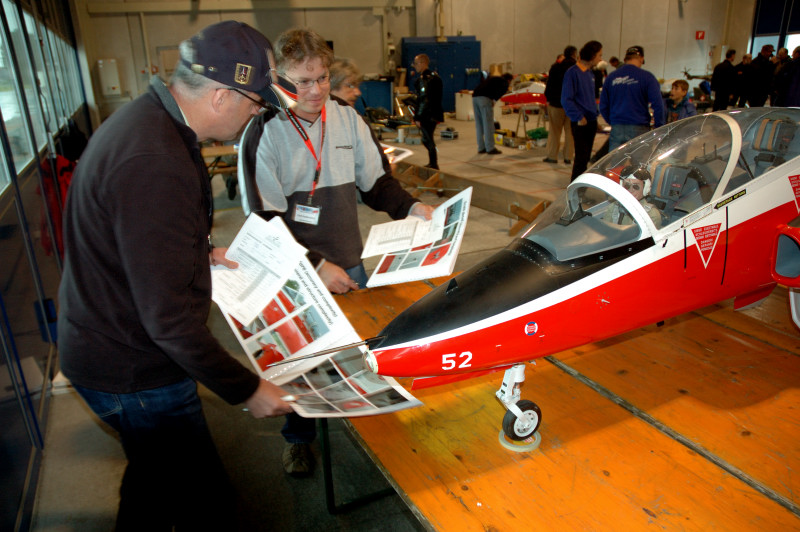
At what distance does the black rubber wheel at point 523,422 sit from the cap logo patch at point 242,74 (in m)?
1.26

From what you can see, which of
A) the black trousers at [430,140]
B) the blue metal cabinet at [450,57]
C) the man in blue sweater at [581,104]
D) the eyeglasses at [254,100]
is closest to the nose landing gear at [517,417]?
the eyeglasses at [254,100]

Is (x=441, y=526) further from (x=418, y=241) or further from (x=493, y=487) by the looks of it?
(x=418, y=241)

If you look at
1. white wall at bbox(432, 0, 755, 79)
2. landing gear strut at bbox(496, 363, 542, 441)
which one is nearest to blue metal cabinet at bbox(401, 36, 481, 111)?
white wall at bbox(432, 0, 755, 79)

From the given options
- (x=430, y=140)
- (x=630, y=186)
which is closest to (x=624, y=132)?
(x=430, y=140)

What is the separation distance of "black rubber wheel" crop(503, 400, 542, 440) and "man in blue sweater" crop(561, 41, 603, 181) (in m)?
6.71

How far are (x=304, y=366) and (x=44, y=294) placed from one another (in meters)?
2.93

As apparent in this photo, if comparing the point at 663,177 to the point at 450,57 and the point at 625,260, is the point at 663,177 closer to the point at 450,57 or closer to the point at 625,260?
the point at 625,260

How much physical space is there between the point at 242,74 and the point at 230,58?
5 cm

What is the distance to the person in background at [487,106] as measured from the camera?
10.8m

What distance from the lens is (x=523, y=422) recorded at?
1.75 metres

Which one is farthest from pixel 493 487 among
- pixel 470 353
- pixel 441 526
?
pixel 470 353

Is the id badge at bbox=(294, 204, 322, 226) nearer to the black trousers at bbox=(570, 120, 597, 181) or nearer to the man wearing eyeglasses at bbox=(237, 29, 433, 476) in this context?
the man wearing eyeglasses at bbox=(237, 29, 433, 476)

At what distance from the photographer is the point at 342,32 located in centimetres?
1823

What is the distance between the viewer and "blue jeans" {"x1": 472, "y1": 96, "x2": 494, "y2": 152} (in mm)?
11016
